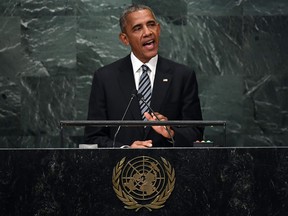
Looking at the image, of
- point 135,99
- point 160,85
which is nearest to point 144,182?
point 135,99

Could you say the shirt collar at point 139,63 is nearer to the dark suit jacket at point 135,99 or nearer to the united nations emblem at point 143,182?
the dark suit jacket at point 135,99

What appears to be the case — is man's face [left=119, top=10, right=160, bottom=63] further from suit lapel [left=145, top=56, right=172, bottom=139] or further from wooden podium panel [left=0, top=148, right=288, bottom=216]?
wooden podium panel [left=0, top=148, right=288, bottom=216]

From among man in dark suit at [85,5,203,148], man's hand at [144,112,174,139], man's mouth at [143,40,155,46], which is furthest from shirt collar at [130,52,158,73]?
man's hand at [144,112,174,139]

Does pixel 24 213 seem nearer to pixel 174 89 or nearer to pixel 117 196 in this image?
pixel 117 196

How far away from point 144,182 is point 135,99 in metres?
1.22

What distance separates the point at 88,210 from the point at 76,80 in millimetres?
3038

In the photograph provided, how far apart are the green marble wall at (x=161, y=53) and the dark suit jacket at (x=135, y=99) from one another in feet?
4.93

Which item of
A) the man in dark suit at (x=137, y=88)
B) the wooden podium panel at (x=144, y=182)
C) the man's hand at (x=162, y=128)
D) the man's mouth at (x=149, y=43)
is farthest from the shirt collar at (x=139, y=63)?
the wooden podium panel at (x=144, y=182)

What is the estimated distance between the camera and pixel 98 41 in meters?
6.89

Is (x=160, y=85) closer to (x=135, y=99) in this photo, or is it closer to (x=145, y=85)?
(x=145, y=85)

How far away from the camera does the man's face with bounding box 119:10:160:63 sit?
5242 millimetres

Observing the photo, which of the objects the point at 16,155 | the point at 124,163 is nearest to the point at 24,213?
the point at 16,155

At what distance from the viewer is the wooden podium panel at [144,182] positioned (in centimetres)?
396

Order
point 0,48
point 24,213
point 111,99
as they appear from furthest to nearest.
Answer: point 0,48, point 111,99, point 24,213
